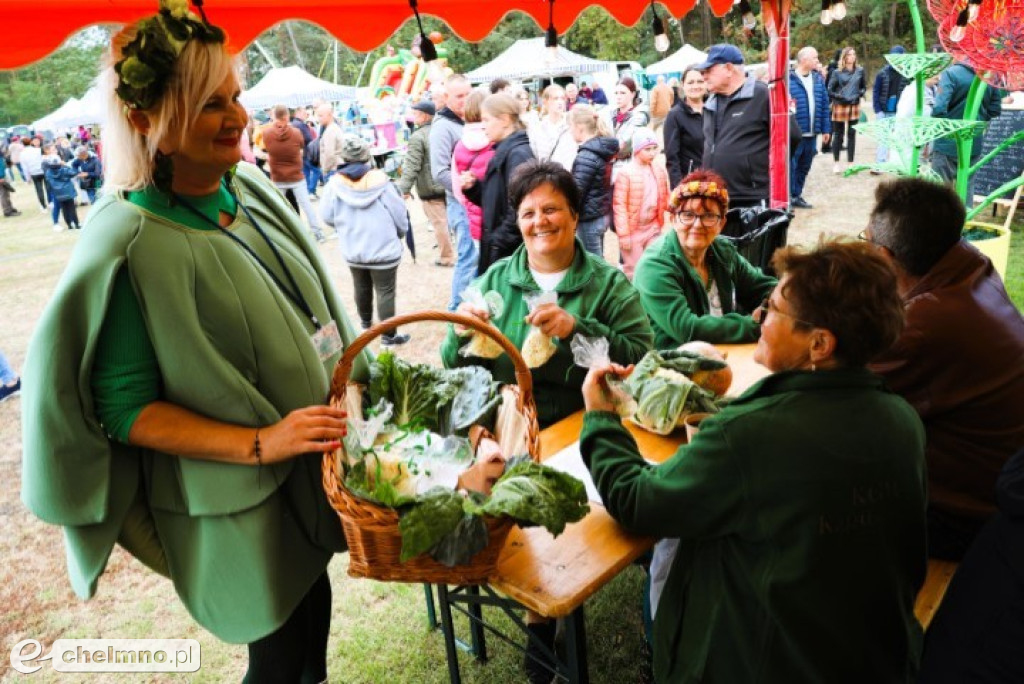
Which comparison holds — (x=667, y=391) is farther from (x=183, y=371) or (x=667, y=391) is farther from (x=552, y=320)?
(x=183, y=371)

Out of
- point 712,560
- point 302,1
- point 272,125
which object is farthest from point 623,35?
point 712,560

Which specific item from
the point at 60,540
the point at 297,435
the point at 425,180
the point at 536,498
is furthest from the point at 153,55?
the point at 425,180

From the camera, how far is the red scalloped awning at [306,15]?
2.43m

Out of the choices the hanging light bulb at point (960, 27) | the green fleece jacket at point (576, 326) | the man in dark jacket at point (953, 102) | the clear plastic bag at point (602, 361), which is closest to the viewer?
the clear plastic bag at point (602, 361)

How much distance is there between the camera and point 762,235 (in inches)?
172

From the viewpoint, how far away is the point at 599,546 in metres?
1.72

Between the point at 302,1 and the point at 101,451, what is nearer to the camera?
the point at 101,451

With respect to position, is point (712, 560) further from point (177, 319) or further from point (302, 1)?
point (302, 1)

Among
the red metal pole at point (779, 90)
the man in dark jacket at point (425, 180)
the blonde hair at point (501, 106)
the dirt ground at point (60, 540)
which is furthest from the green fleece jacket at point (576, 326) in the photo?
the man in dark jacket at point (425, 180)

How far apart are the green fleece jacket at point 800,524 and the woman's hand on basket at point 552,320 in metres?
0.80

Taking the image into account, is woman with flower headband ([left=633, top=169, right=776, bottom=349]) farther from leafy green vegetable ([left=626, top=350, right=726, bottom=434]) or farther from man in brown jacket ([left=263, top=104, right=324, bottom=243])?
man in brown jacket ([left=263, top=104, right=324, bottom=243])

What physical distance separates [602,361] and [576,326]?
1.24ft

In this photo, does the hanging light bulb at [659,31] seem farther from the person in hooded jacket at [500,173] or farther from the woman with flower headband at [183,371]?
the woman with flower headband at [183,371]

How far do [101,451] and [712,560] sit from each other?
134 centimetres
